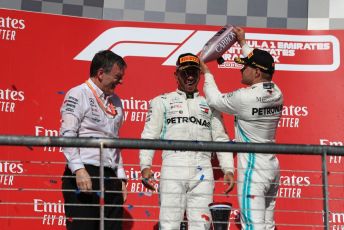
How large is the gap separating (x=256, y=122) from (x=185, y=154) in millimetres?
524

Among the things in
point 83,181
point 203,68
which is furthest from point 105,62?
point 203,68

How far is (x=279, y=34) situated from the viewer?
6.05 m

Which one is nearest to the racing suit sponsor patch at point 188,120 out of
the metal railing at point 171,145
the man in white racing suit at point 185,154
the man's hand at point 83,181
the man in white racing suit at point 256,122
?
the man in white racing suit at point 185,154

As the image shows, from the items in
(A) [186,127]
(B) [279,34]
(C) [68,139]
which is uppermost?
(B) [279,34]

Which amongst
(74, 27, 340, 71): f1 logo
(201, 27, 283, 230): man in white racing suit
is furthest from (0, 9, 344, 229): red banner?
(201, 27, 283, 230): man in white racing suit

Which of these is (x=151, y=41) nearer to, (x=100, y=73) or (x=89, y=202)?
(x=100, y=73)

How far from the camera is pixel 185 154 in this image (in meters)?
4.96

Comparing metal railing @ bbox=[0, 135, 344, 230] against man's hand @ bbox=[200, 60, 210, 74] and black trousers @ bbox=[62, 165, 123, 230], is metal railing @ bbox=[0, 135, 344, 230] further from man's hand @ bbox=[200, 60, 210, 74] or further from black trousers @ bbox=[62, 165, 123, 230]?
man's hand @ bbox=[200, 60, 210, 74]

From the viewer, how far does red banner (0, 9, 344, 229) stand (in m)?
5.70

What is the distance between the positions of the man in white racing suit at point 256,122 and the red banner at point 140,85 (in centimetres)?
101

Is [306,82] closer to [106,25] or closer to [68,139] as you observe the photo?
[106,25]

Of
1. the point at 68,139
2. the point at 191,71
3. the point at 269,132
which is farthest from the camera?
the point at 191,71

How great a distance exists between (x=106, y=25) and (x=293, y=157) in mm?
1743

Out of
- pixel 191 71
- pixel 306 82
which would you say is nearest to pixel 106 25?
pixel 191 71
